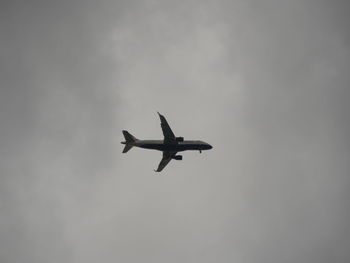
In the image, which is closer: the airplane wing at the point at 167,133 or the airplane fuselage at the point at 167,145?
the airplane wing at the point at 167,133

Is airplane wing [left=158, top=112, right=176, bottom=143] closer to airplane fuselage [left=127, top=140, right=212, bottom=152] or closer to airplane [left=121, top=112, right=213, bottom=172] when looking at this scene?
airplane [left=121, top=112, right=213, bottom=172]

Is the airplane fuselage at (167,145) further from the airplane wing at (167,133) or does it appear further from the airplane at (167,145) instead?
the airplane wing at (167,133)

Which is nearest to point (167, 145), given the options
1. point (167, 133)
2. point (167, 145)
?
point (167, 145)

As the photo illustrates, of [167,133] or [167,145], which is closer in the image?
[167,133]

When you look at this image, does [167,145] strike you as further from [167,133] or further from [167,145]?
[167,133]

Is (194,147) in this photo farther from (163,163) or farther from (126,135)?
(126,135)

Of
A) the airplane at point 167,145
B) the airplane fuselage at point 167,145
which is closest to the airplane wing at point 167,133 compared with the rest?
the airplane at point 167,145

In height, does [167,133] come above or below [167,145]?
above

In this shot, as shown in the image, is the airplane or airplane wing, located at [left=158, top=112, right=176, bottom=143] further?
the airplane

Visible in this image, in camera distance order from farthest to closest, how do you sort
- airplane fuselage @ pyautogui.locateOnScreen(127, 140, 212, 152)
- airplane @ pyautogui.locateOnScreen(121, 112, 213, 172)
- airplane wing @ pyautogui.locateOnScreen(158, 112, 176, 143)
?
airplane fuselage @ pyautogui.locateOnScreen(127, 140, 212, 152) → airplane @ pyautogui.locateOnScreen(121, 112, 213, 172) → airplane wing @ pyautogui.locateOnScreen(158, 112, 176, 143)

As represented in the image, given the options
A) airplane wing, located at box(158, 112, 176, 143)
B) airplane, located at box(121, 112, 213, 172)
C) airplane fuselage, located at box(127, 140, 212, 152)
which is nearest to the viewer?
airplane wing, located at box(158, 112, 176, 143)

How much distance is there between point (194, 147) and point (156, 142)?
31.2 ft

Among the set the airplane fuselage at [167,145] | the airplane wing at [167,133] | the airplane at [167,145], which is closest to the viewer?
the airplane wing at [167,133]

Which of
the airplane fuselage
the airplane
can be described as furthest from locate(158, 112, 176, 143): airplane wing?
the airplane fuselage
